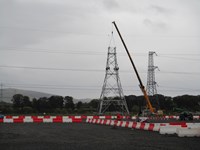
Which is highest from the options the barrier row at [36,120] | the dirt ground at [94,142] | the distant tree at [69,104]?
the distant tree at [69,104]

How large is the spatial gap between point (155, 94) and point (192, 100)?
80836 mm

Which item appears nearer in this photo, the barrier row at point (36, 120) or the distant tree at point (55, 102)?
the barrier row at point (36, 120)

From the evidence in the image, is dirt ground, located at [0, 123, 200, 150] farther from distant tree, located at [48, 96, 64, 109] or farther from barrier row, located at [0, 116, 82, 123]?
distant tree, located at [48, 96, 64, 109]

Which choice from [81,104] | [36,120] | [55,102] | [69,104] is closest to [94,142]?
[36,120]

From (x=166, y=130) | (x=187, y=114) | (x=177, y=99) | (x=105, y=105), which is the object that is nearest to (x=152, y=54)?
(x=105, y=105)

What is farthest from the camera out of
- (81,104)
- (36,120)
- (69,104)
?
(81,104)

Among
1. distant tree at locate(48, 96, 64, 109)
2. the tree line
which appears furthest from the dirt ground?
distant tree at locate(48, 96, 64, 109)

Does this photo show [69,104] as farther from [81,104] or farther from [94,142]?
[94,142]

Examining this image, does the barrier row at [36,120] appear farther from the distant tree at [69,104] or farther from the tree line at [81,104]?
the distant tree at [69,104]

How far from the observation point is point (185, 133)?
68.2 ft

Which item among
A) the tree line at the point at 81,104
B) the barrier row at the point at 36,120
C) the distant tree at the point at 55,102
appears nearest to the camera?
the barrier row at the point at 36,120

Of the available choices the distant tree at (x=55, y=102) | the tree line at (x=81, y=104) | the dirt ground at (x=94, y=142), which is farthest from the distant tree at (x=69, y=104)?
the dirt ground at (x=94, y=142)

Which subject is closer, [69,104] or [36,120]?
[36,120]

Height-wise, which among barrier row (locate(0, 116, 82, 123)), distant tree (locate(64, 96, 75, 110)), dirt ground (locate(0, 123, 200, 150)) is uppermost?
distant tree (locate(64, 96, 75, 110))
